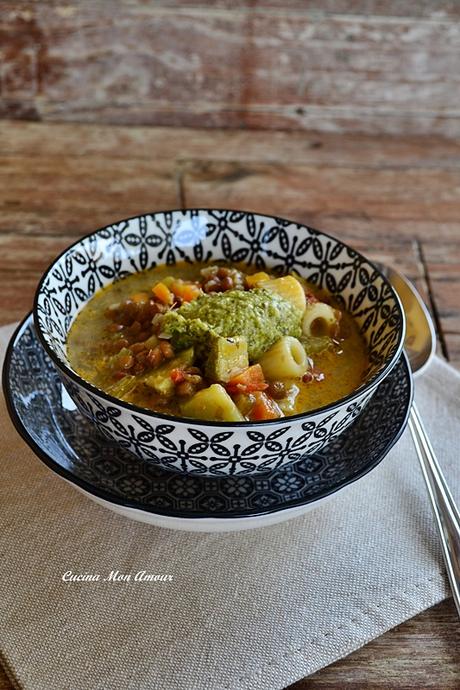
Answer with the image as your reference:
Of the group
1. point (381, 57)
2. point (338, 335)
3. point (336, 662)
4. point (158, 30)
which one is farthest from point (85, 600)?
point (381, 57)

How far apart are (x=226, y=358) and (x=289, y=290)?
0.30 m

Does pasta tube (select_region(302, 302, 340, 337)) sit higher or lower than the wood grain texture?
lower

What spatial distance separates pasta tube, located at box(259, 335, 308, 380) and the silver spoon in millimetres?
348

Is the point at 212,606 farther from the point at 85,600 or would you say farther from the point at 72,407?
the point at 72,407

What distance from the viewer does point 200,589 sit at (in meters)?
1.45

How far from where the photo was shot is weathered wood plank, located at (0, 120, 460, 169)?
3283mm

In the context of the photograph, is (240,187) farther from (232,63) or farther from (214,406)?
(214,406)

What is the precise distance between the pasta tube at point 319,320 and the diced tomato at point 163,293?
1.06 ft

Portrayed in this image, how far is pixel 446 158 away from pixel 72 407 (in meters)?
2.47

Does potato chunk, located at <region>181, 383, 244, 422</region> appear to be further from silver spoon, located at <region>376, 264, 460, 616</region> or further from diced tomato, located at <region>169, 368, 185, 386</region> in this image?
silver spoon, located at <region>376, 264, 460, 616</region>

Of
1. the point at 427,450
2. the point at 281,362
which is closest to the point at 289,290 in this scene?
the point at 281,362

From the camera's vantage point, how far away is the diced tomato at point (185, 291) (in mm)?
1831

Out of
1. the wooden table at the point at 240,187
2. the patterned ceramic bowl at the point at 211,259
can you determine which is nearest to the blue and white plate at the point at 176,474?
the patterned ceramic bowl at the point at 211,259

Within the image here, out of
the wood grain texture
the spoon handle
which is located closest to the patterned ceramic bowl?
the spoon handle
